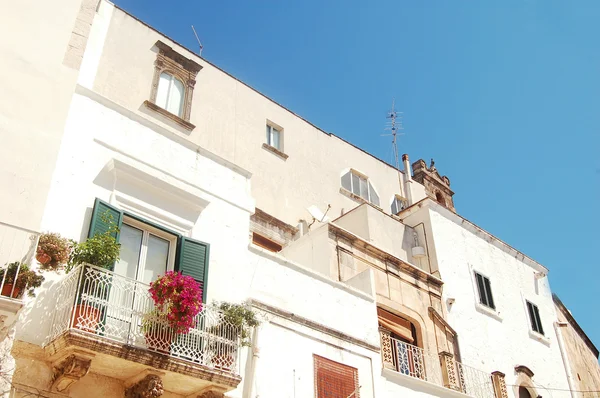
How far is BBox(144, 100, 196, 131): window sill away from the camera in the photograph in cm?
1650

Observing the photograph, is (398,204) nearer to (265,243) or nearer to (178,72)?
(265,243)

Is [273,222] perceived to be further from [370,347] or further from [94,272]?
[94,272]

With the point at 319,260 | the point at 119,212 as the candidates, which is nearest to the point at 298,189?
the point at 319,260

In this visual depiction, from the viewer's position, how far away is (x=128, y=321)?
9289 mm

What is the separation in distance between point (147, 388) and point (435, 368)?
840cm

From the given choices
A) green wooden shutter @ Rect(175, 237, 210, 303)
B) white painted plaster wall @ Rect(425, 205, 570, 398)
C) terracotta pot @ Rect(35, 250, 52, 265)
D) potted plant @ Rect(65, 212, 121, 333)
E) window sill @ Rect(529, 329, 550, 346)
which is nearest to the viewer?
potted plant @ Rect(65, 212, 121, 333)

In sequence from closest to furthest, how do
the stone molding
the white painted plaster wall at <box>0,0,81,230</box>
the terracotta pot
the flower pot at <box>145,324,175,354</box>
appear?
the terracotta pot → the flower pot at <box>145,324,175,354</box> → the white painted plaster wall at <box>0,0,81,230</box> → the stone molding

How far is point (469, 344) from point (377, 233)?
3.62 metres

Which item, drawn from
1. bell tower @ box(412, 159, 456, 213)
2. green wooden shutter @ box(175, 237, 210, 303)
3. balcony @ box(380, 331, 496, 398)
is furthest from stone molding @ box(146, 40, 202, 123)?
bell tower @ box(412, 159, 456, 213)

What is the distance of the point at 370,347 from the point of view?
12898 mm

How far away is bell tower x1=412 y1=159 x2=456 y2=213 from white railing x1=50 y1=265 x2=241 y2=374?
16.5 metres

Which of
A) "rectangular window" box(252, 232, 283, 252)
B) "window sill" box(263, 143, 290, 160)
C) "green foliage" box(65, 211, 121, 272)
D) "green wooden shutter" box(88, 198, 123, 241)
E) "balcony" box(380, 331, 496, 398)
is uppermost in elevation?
"window sill" box(263, 143, 290, 160)

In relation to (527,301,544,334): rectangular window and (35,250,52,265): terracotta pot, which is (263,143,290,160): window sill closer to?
(527,301,544,334): rectangular window

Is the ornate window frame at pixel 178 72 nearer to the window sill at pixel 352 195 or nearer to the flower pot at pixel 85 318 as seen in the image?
the window sill at pixel 352 195
